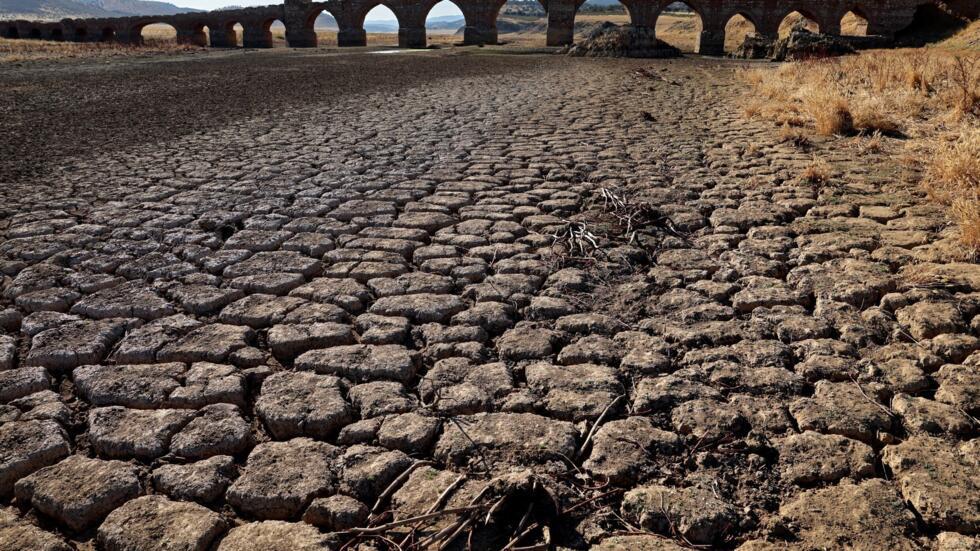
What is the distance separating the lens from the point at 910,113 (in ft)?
25.6

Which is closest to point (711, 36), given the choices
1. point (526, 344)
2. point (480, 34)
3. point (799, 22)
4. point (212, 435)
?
point (799, 22)

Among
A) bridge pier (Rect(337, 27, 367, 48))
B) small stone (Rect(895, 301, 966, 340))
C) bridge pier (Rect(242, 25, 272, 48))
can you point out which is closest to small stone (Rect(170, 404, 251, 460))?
small stone (Rect(895, 301, 966, 340))

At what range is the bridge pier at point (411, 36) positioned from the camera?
38.1 m

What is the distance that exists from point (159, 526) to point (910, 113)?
8742mm

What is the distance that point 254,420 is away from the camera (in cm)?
251

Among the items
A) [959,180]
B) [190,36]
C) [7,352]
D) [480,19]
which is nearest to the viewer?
[7,352]

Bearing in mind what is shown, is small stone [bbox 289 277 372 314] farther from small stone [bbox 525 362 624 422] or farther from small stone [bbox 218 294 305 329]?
small stone [bbox 525 362 624 422]

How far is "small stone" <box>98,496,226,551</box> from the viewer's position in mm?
1930

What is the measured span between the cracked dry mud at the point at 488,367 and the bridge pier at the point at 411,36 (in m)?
34.8

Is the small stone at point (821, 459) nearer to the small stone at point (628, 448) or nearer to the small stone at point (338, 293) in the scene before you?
the small stone at point (628, 448)

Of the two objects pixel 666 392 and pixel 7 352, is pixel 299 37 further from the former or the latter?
pixel 666 392

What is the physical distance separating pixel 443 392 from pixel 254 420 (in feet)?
2.38

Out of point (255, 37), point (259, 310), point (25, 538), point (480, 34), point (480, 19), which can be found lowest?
point (25, 538)

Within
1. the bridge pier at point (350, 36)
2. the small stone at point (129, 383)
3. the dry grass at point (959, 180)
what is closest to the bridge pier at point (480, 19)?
the bridge pier at point (350, 36)
